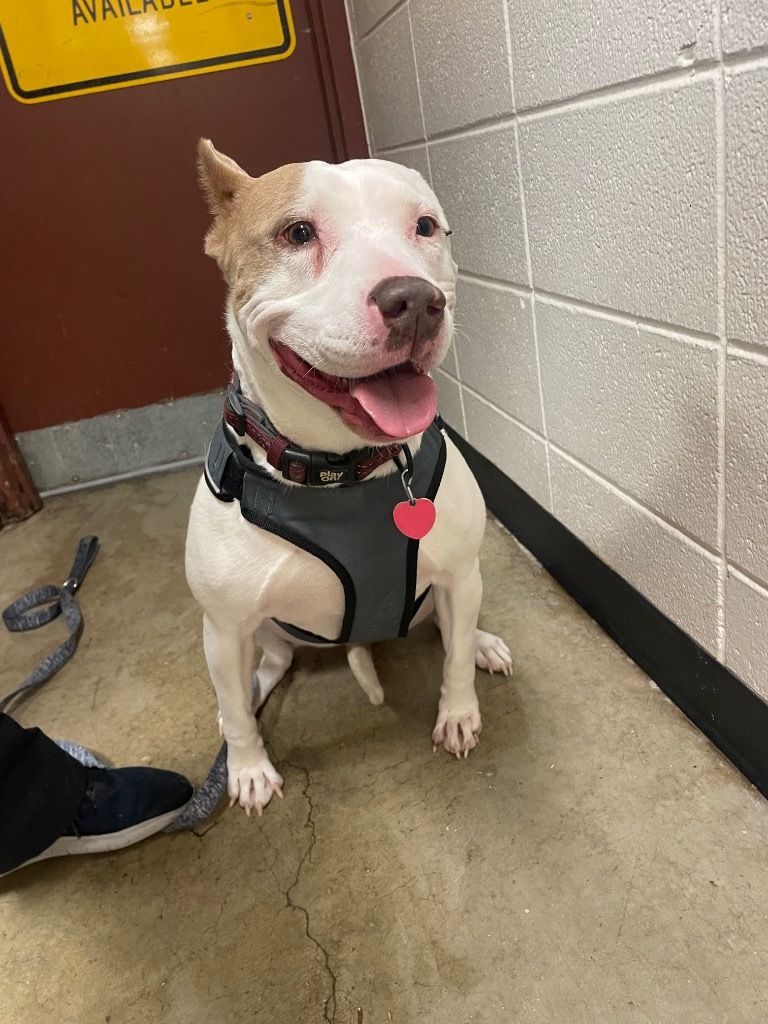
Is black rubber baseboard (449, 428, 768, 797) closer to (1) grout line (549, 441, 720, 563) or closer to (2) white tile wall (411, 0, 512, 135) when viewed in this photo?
(1) grout line (549, 441, 720, 563)

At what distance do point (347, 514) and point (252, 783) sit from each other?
575 mm

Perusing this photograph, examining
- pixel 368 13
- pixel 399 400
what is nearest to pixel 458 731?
pixel 399 400

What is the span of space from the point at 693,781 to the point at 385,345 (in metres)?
0.92

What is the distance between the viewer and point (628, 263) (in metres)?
1.23

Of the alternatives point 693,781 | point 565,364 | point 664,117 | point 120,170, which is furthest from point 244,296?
point 120,170

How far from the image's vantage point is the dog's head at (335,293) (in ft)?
2.78

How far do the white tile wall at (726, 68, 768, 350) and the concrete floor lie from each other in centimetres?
76

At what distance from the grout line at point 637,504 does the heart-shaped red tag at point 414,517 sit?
1.52 feet

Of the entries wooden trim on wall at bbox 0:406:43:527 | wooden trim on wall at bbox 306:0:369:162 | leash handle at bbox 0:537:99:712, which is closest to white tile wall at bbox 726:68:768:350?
leash handle at bbox 0:537:99:712

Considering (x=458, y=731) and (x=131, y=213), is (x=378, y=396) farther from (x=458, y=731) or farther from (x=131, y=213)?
(x=131, y=213)

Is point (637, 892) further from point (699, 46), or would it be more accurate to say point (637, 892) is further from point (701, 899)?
point (699, 46)

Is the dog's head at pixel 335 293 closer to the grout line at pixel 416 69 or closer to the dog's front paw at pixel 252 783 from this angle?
the dog's front paw at pixel 252 783

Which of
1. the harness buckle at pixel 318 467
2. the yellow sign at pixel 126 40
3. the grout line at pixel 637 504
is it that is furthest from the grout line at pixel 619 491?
the yellow sign at pixel 126 40

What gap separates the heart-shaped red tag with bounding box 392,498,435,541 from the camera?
1103mm
